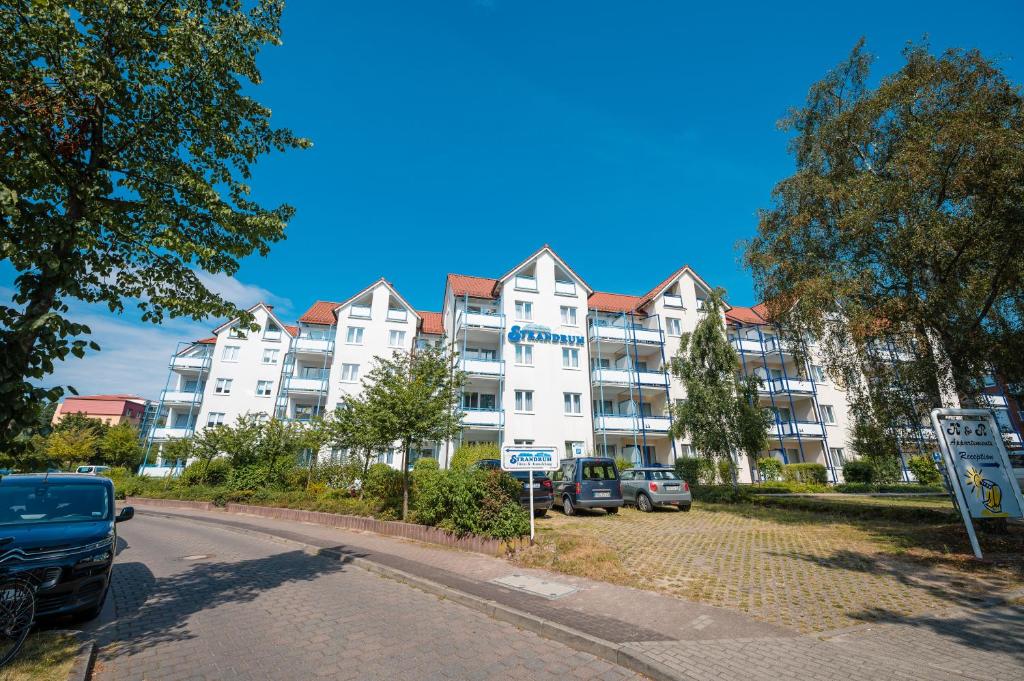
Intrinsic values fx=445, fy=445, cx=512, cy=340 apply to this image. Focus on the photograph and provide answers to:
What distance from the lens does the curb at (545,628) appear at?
14.4ft

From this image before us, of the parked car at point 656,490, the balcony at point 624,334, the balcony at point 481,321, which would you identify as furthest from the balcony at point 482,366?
the parked car at point 656,490

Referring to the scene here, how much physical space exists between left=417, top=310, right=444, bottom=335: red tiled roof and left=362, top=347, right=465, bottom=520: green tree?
24.5 metres

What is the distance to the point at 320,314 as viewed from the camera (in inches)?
1564

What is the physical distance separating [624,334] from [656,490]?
62.6 feet

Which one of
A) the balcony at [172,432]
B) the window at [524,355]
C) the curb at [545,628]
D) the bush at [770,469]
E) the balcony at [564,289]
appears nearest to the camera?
the curb at [545,628]

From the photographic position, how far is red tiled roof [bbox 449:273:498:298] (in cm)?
3473

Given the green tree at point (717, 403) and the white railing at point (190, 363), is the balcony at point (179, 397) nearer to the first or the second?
the white railing at point (190, 363)

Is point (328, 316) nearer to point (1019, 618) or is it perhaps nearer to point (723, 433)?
point (723, 433)

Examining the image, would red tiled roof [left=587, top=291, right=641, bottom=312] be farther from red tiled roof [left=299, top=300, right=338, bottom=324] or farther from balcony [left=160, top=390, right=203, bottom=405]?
balcony [left=160, top=390, right=203, bottom=405]

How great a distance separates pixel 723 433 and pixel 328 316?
32938 mm

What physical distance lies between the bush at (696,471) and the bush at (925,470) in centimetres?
1319

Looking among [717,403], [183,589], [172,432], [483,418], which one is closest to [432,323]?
[483,418]

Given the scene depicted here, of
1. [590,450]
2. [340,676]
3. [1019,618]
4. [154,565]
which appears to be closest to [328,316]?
[590,450]

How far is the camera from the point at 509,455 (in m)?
10.4
